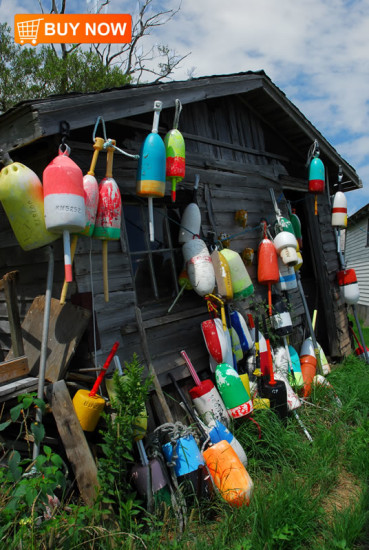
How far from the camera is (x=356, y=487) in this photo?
11.1 ft

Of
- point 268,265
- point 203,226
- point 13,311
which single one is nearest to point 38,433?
point 13,311

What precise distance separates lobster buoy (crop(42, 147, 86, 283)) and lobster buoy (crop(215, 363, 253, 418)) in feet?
6.26

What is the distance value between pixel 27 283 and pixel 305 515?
2.92 metres

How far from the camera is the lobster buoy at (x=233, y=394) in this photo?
3.81 metres

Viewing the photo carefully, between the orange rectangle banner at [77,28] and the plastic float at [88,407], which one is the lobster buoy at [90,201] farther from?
the orange rectangle banner at [77,28]

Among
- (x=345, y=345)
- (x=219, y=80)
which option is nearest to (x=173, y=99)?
(x=219, y=80)

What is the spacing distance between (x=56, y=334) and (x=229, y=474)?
174 cm

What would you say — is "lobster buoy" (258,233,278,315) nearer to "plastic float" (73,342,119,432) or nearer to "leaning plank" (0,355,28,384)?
"plastic float" (73,342,119,432)

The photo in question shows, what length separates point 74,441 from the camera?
2.86 meters

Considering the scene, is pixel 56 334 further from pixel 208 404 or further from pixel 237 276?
pixel 237 276

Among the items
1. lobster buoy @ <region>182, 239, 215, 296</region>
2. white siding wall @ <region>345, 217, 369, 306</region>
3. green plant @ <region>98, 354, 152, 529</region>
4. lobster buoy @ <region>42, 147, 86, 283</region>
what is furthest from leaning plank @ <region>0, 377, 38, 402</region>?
white siding wall @ <region>345, 217, 369, 306</region>

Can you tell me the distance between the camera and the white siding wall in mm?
16594

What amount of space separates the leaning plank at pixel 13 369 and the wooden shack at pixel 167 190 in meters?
0.51

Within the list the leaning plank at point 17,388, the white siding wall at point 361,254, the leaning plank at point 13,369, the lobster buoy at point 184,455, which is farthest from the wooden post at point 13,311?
the white siding wall at point 361,254
